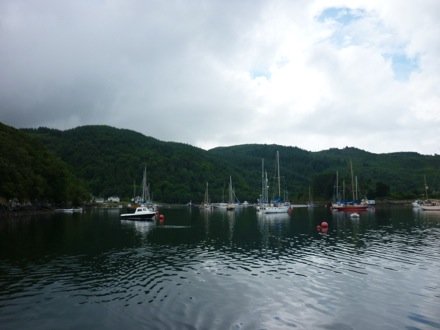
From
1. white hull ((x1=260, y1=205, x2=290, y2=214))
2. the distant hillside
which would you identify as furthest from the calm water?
white hull ((x1=260, y1=205, x2=290, y2=214))

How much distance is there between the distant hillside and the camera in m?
88.9

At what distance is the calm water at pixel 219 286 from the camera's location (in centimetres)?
1738

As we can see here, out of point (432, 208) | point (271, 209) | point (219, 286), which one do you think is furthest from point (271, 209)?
point (219, 286)

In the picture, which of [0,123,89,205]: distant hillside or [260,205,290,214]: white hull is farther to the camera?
[260,205,290,214]: white hull

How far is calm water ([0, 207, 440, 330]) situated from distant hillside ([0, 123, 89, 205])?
5561 centimetres

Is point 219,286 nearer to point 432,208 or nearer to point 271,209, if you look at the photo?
point 271,209

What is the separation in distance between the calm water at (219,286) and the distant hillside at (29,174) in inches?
2190

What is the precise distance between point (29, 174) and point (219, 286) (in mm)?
94584

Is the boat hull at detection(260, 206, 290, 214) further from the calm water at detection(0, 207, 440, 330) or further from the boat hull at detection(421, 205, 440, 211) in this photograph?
the calm water at detection(0, 207, 440, 330)

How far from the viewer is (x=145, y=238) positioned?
50969 mm

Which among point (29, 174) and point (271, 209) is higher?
point (29, 174)

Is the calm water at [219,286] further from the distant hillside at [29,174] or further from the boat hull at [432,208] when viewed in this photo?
the boat hull at [432,208]

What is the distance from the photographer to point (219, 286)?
2367 centimetres

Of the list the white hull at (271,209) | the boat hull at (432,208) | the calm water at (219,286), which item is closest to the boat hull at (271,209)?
the white hull at (271,209)
